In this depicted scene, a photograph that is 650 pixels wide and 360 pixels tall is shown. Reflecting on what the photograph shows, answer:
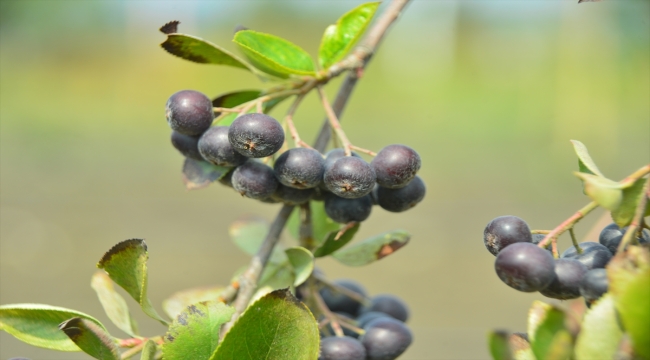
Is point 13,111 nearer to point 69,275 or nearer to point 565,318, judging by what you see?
point 69,275

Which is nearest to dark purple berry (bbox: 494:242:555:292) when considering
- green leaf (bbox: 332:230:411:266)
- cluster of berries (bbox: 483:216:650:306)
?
cluster of berries (bbox: 483:216:650:306)

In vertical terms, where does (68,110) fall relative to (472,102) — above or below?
above

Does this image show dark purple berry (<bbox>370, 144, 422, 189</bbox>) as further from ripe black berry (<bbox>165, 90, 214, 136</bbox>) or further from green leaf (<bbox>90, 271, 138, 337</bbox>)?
green leaf (<bbox>90, 271, 138, 337</bbox>)

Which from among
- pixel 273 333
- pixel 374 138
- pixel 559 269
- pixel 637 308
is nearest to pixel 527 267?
pixel 559 269

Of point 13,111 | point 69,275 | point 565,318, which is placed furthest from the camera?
point 13,111

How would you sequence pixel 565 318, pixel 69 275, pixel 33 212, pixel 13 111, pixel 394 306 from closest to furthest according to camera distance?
pixel 565 318
pixel 394 306
pixel 69 275
pixel 33 212
pixel 13 111

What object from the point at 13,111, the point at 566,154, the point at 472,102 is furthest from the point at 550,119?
the point at 13,111
